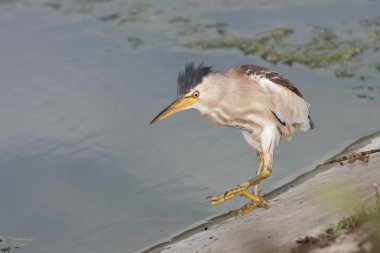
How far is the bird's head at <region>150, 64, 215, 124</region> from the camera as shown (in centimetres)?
566

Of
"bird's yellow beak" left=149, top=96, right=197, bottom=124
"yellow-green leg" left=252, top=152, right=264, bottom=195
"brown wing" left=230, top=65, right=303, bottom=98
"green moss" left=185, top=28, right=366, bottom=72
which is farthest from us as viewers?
"green moss" left=185, top=28, right=366, bottom=72

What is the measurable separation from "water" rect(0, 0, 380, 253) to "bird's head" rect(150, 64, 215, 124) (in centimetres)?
89

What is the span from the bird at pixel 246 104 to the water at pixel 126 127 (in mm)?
563

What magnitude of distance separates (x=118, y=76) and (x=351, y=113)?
2.30 m

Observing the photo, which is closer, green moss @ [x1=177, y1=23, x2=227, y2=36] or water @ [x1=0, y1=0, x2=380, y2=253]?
water @ [x1=0, y1=0, x2=380, y2=253]

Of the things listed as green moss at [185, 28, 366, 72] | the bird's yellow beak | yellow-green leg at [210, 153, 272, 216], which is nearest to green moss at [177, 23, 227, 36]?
green moss at [185, 28, 366, 72]

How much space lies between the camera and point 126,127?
7.58 m

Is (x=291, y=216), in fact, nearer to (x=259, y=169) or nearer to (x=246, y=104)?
(x=246, y=104)

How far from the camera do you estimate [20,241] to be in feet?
19.7

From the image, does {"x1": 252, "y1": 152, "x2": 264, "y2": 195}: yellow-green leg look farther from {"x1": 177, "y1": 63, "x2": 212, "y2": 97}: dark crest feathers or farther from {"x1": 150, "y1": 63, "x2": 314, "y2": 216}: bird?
{"x1": 177, "y1": 63, "x2": 212, "y2": 97}: dark crest feathers

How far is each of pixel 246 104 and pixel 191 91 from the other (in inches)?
16.2

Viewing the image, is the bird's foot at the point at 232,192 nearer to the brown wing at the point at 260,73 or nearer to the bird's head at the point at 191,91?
the bird's head at the point at 191,91

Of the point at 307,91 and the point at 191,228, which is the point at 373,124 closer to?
the point at 307,91

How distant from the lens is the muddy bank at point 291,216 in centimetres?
476
